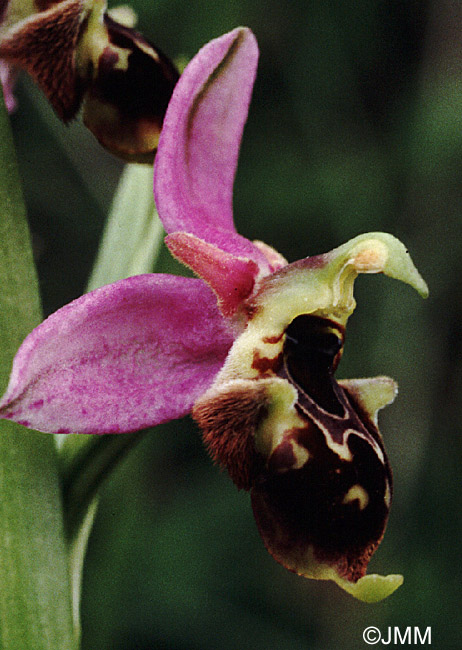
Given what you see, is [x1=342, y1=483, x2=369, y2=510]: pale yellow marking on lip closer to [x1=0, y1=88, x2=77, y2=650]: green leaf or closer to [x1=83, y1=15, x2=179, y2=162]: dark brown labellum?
[x1=0, y1=88, x2=77, y2=650]: green leaf

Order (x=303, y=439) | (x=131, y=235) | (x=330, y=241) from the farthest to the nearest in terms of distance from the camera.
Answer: (x=330, y=241)
(x=131, y=235)
(x=303, y=439)

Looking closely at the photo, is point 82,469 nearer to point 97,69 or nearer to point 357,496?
point 357,496

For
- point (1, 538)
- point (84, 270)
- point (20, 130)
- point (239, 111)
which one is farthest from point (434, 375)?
point (1, 538)

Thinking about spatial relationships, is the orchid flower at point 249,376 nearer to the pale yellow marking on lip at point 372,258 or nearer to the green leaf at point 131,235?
the pale yellow marking on lip at point 372,258

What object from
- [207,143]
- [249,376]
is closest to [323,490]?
[249,376]

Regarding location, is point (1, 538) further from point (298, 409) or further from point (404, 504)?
point (404, 504)

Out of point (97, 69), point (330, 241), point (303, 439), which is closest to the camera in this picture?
point (303, 439)
